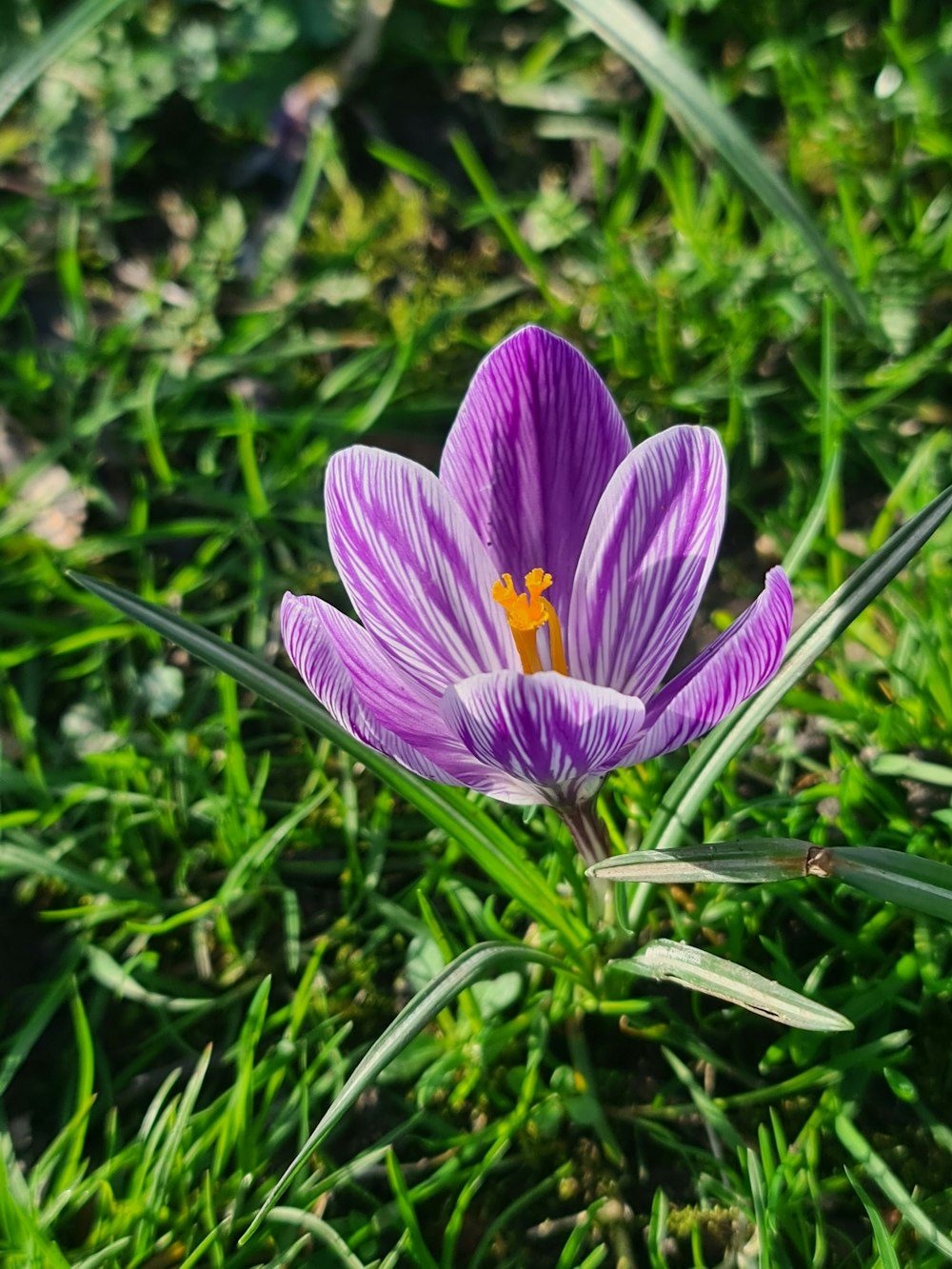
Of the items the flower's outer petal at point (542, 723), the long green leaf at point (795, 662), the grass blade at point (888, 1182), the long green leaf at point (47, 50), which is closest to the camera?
the flower's outer petal at point (542, 723)

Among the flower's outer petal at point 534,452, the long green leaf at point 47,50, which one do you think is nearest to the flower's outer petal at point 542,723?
the flower's outer petal at point 534,452

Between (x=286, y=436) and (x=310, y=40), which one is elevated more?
(x=310, y=40)

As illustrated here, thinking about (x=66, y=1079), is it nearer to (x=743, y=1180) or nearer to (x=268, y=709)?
(x=268, y=709)

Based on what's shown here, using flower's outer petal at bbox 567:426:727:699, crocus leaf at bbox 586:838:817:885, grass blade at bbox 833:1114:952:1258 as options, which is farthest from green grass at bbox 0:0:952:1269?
flower's outer petal at bbox 567:426:727:699

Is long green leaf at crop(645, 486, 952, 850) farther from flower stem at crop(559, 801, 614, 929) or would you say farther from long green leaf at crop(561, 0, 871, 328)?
long green leaf at crop(561, 0, 871, 328)

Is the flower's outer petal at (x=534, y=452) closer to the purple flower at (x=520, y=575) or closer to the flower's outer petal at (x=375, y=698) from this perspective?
the purple flower at (x=520, y=575)

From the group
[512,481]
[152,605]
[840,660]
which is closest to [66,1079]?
[152,605]
